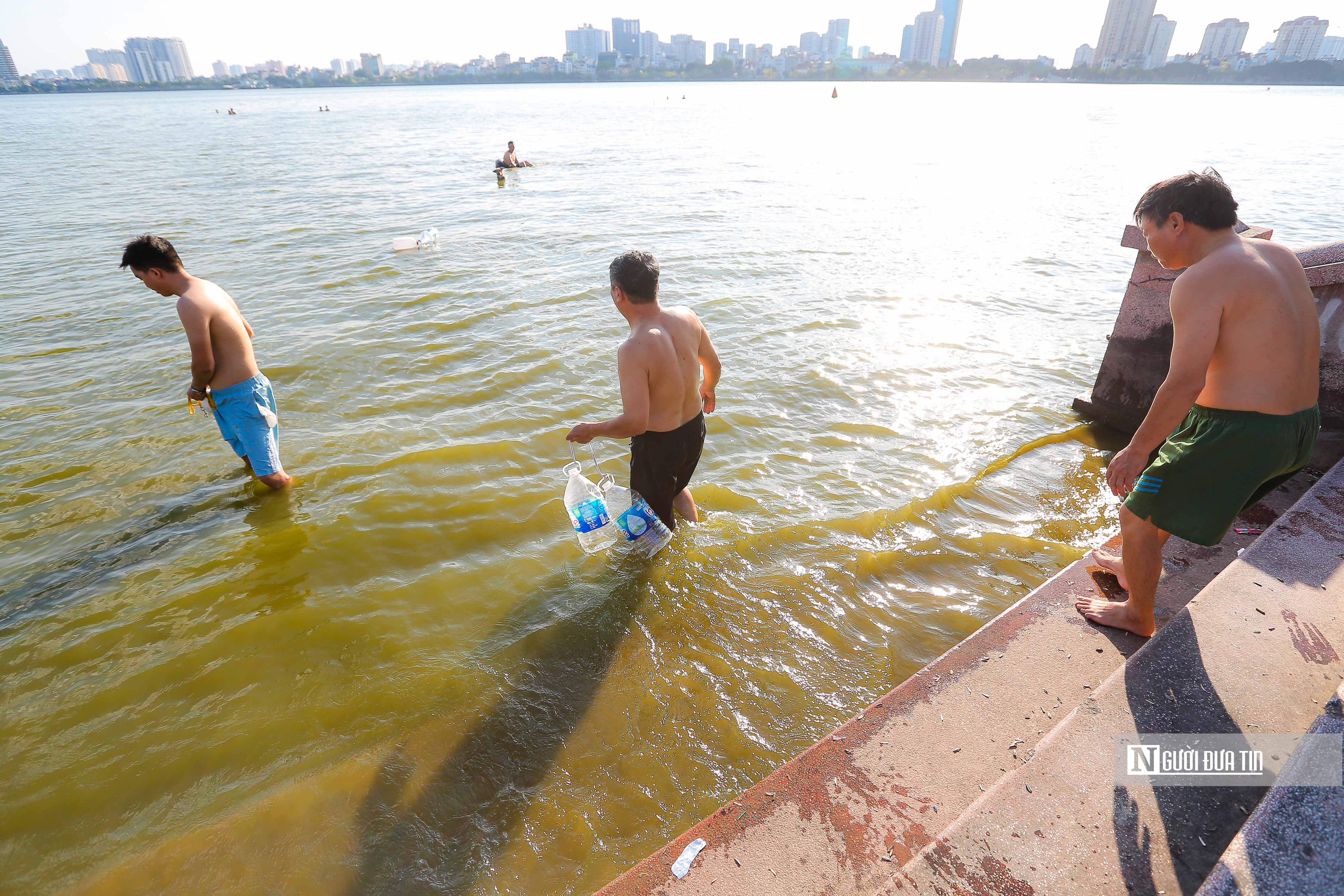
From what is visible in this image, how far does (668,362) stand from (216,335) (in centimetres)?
358

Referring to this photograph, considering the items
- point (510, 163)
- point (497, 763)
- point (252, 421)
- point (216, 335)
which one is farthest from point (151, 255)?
point (510, 163)

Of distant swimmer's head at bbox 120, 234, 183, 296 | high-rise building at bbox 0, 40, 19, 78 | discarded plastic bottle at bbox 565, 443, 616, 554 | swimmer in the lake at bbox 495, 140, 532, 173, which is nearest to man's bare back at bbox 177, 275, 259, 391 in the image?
distant swimmer's head at bbox 120, 234, 183, 296

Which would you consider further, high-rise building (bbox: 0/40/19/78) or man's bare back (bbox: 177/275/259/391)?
high-rise building (bbox: 0/40/19/78)

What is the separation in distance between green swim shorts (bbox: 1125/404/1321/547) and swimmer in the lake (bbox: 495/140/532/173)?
71.7ft

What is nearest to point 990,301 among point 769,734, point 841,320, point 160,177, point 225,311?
point 841,320

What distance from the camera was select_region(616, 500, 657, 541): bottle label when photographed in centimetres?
428

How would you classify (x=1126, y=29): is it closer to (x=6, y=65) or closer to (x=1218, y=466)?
(x=1218, y=466)

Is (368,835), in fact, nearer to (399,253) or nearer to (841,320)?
(841,320)

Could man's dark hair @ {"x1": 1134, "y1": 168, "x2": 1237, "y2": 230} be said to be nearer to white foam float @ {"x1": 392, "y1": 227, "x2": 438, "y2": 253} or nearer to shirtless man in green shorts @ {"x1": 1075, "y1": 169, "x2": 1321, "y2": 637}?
shirtless man in green shorts @ {"x1": 1075, "y1": 169, "x2": 1321, "y2": 637}

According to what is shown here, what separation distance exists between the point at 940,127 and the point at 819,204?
32533mm

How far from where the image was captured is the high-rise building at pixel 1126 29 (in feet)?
493

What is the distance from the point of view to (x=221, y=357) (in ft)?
16.0

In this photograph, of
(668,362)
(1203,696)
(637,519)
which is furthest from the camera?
(637,519)

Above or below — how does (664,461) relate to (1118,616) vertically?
above
